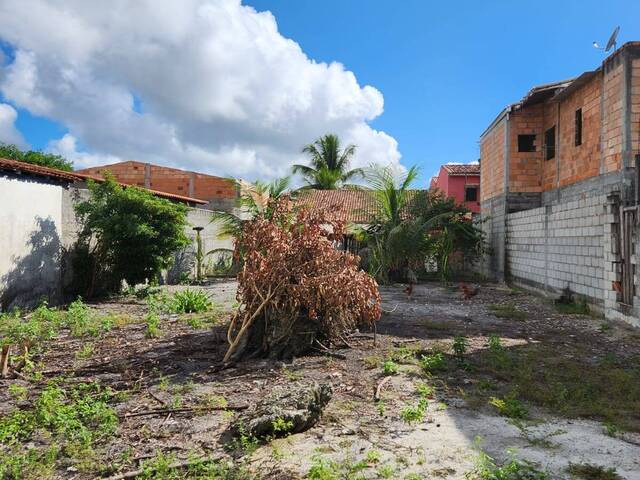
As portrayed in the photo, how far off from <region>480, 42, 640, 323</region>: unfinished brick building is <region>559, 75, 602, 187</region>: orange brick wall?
0.07ft

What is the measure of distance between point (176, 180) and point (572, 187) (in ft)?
53.7

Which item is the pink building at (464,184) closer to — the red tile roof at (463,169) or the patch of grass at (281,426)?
the red tile roof at (463,169)

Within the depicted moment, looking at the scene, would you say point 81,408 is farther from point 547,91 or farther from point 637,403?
point 547,91

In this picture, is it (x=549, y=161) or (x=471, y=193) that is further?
(x=471, y=193)

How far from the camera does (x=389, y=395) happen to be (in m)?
3.89

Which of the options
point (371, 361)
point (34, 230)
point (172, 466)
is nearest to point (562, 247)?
point (371, 361)

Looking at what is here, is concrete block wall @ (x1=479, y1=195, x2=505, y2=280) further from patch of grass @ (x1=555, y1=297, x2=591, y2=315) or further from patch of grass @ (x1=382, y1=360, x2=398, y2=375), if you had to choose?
patch of grass @ (x1=382, y1=360, x2=398, y2=375)

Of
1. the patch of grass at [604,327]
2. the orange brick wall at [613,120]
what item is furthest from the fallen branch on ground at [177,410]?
the orange brick wall at [613,120]

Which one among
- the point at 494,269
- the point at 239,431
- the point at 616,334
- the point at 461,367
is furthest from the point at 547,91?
the point at 239,431

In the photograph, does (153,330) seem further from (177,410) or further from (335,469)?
(335,469)

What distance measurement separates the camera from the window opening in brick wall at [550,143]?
41.1ft

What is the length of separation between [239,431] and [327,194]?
22488mm

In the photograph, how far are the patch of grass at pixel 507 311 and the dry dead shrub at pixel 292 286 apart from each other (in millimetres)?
3774

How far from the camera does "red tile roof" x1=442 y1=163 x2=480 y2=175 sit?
26.1 meters
